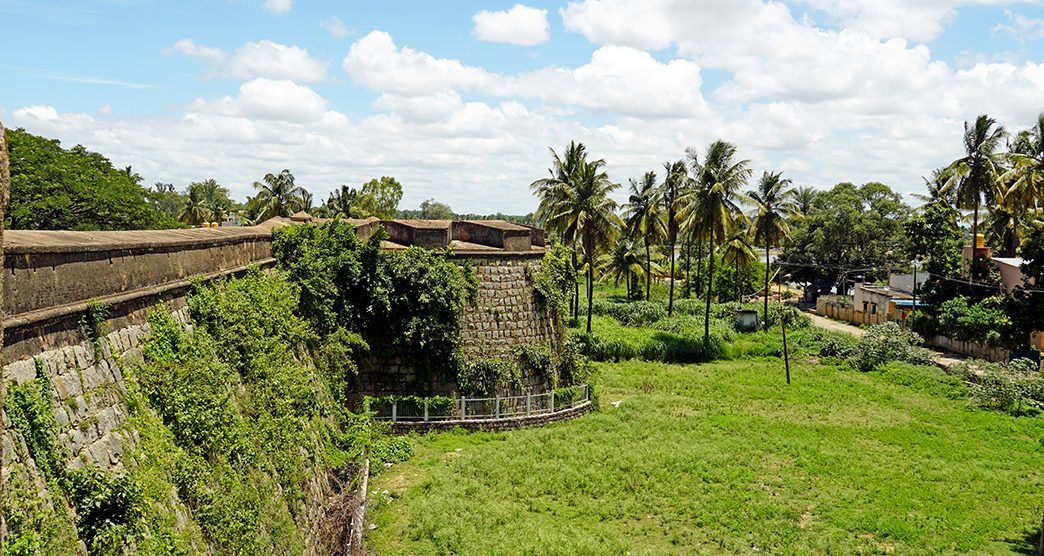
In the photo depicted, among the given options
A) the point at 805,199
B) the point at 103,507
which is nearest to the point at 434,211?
the point at 805,199

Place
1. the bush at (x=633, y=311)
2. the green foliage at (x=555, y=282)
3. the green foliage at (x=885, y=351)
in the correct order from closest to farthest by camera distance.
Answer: the green foliage at (x=555, y=282) → the green foliage at (x=885, y=351) → the bush at (x=633, y=311)

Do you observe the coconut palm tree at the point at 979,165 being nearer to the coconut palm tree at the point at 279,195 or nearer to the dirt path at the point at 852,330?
the dirt path at the point at 852,330

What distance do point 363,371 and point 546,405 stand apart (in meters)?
5.38

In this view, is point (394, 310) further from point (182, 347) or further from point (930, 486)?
point (930, 486)

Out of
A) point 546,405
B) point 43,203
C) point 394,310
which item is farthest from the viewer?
point 43,203

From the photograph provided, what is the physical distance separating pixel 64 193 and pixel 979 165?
3948 cm

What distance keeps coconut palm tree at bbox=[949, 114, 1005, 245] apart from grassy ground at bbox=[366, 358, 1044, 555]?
16871mm

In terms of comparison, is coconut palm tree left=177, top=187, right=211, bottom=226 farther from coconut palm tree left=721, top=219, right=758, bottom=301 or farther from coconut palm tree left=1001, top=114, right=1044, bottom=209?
coconut palm tree left=1001, top=114, right=1044, bottom=209

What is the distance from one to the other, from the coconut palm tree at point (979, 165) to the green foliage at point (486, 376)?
27.5m

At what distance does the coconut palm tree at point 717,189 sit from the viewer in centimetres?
3403

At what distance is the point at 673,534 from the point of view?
13.8 m

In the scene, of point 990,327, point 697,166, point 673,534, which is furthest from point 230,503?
point 990,327

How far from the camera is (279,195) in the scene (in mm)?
40719

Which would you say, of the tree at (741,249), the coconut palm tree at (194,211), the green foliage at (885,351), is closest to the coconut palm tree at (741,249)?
the tree at (741,249)
